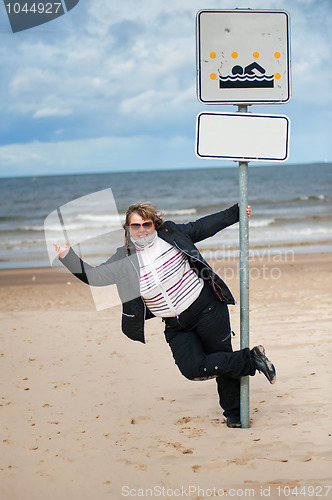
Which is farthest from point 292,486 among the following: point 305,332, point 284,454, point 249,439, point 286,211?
point 286,211

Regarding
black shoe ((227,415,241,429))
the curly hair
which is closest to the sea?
the curly hair

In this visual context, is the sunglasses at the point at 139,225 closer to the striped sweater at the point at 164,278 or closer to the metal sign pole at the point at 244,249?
the striped sweater at the point at 164,278

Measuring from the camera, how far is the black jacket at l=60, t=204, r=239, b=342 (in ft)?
12.3

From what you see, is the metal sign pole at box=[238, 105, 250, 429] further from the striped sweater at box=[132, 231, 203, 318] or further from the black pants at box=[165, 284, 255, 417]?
the striped sweater at box=[132, 231, 203, 318]

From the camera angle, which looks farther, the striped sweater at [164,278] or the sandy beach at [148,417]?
the striped sweater at [164,278]

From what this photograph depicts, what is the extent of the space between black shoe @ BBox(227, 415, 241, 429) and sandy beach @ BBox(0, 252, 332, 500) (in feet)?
0.20

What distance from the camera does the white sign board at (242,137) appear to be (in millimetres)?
3629

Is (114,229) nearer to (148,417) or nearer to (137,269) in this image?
(148,417)

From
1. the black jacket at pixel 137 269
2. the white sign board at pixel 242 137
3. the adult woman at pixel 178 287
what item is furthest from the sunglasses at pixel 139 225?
the white sign board at pixel 242 137

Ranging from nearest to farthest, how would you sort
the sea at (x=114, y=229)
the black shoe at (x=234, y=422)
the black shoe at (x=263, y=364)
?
1. the black shoe at (x=263, y=364)
2. the black shoe at (x=234, y=422)
3. the sea at (x=114, y=229)

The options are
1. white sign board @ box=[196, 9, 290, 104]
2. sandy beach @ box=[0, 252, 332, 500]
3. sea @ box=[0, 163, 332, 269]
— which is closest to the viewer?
sandy beach @ box=[0, 252, 332, 500]

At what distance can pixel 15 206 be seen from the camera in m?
39.1

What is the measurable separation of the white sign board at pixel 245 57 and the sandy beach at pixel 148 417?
2.16 meters

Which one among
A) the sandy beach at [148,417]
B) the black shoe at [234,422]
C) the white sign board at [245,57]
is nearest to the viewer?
the sandy beach at [148,417]
